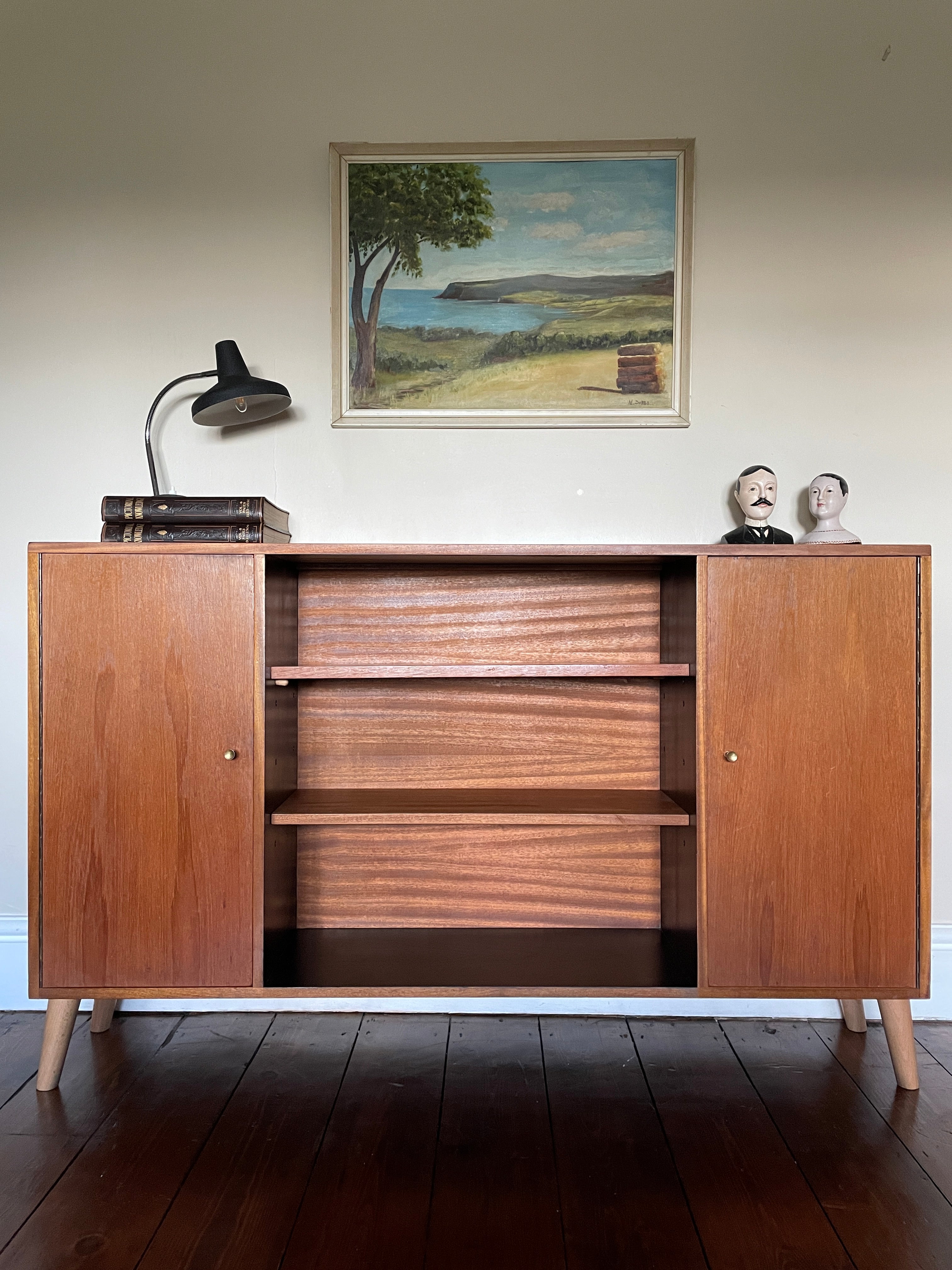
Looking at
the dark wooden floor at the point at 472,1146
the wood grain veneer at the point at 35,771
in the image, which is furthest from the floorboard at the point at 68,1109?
the wood grain veneer at the point at 35,771

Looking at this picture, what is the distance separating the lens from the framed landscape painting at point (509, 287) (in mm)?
1974

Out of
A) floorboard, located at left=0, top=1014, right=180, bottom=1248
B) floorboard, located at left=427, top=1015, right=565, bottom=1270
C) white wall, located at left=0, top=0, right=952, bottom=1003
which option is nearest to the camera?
floorboard, located at left=427, top=1015, right=565, bottom=1270

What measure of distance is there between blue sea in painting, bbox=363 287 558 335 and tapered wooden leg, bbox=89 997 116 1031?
5.48ft

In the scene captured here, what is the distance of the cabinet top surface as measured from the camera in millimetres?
1597

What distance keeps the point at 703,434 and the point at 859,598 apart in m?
0.59

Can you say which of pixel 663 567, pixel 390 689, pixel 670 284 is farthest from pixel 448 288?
pixel 390 689

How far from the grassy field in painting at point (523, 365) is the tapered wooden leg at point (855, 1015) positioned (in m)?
1.42

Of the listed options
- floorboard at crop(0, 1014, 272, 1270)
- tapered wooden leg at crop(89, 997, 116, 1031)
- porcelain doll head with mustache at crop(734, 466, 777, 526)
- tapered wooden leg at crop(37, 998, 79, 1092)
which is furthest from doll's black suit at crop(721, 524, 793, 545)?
tapered wooden leg at crop(89, 997, 116, 1031)

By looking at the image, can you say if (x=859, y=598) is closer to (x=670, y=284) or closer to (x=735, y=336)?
(x=735, y=336)

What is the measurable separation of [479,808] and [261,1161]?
27.8 inches

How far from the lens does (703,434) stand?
1.99 meters

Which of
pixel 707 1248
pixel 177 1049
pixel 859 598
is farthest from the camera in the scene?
pixel 177 1049

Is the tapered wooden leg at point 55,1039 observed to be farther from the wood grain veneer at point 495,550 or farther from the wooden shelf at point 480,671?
the wood grain veneer at point 495,550

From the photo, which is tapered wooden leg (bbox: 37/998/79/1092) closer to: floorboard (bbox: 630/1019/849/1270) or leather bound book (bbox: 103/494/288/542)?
leather bound book (bbox: 103/494/288/542)
